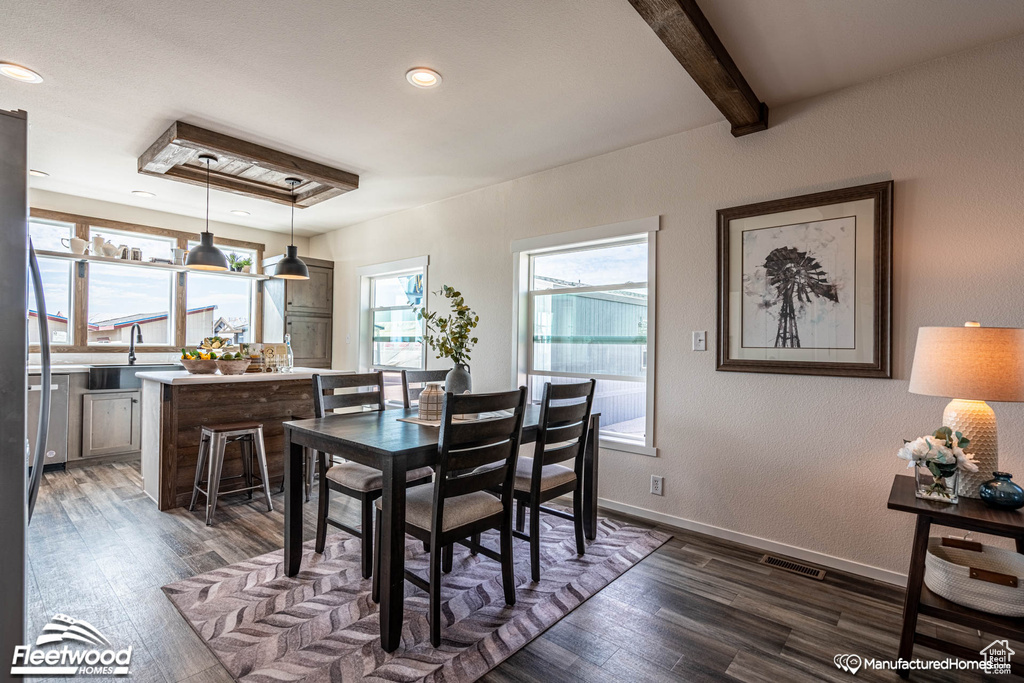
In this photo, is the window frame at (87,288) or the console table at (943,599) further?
the window frame at (87,288)

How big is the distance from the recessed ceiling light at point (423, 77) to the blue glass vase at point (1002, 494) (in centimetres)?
298

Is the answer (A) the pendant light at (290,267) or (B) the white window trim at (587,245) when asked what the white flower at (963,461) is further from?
(A) the pendant light at (290,267)

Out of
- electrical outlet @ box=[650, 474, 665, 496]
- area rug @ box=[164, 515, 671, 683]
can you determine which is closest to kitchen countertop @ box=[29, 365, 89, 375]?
area rug @ box=[164, 515, 671, 683]

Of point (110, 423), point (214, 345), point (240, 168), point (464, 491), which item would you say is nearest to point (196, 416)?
point (214, 345)

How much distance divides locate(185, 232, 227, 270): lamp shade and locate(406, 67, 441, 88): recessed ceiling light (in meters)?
2.30

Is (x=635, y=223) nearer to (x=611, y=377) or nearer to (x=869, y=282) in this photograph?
(x=611, y=377)

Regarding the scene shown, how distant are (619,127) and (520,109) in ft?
2.21

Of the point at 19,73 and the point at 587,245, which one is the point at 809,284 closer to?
the point at 587,245

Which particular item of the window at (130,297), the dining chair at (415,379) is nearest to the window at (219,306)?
the window at (130,297)

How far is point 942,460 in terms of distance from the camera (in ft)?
5.93

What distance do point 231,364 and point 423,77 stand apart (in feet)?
8.51

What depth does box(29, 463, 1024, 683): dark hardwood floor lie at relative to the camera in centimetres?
180

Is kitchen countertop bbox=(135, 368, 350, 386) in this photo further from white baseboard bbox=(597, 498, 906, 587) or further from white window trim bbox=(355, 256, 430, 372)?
white baseboard bbox=(597, 498, 906, 587)

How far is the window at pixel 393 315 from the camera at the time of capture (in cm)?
525
